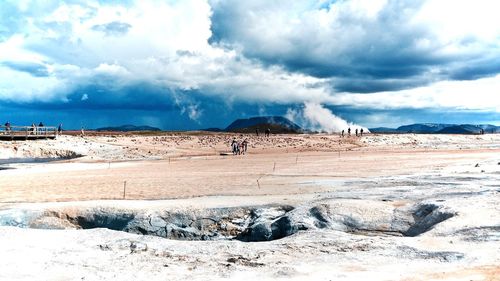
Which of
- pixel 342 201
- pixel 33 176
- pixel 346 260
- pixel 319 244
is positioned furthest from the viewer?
pixel 33 176

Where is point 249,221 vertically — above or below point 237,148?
below

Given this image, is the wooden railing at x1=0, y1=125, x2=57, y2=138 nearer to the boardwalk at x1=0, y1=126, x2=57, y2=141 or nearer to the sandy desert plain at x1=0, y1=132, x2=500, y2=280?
the boardwalk at x1=0, y1=126, x2=57, y2=141

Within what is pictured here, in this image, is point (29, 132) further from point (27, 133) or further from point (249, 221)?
point (249, 221)

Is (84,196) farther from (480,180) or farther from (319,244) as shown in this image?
(480,180)

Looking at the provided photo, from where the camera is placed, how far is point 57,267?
9508 millimetres

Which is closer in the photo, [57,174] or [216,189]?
[216,189]

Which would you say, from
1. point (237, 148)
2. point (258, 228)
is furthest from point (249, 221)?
point (237, 148)

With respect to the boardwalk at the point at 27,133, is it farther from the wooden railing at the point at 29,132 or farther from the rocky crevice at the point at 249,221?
the rocky crevice at the point at 249,221

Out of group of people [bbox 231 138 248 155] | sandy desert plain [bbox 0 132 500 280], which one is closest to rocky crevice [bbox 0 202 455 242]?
sandy desert plain [bbox 0 132 500 280]

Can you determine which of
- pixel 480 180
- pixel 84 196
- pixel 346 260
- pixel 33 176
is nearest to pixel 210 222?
pixel 346 260

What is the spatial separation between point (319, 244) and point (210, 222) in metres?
4.72

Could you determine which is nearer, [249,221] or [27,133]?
[249,221]

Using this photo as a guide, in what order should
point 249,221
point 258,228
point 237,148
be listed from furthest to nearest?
point 237,148 → point 249,221 → point 258,228

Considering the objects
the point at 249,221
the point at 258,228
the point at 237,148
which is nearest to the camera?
the point at 258,228
